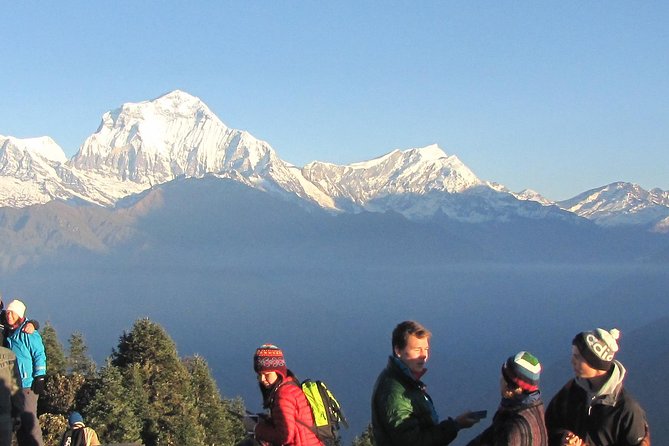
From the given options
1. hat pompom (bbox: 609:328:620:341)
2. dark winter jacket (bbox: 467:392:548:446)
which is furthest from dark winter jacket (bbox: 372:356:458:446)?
hat pompom (bbox: 609:328:620:341)

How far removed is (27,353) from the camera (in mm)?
Answer: 9000

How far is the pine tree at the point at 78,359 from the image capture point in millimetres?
25609

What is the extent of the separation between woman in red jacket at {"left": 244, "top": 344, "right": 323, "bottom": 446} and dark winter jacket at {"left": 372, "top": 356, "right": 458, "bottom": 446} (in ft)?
2.24

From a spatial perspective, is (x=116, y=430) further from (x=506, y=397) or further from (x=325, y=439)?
(x=506, y=397)

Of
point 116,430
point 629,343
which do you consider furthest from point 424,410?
point 629,343

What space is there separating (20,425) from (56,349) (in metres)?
15.9

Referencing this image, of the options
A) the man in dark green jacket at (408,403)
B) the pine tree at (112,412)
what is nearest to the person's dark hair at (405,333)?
the man in dark green jacket at (408,403)

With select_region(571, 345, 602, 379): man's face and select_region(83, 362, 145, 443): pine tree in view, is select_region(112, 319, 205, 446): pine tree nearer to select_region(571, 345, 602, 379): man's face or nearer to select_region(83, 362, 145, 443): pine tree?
select_region(83, 362, 145, 443): pine tree

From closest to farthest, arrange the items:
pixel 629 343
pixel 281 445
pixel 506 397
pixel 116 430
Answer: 1. pixel 506 397
2. pixel 281 445
3. pixel 116 430
4. pixel 629 343

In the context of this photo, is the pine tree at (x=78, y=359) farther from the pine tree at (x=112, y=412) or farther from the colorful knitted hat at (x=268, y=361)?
the colorful knitted hat at (x=268, y=361)

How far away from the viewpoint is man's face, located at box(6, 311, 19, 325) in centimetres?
891

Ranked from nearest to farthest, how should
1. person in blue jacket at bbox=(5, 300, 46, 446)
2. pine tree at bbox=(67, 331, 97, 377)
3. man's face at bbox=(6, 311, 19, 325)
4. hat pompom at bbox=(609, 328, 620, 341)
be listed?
Result: 1. hat pompom at bbox=(609, 328, 620, 341)
2. person in blue jacket at bbox=(5, 300, 46, 446)
3. man's face at bbox=(6, 311, 19, 325)
4. pine tree at bbox=(67, 331, 97, 377)

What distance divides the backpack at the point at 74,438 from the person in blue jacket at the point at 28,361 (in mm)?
1042

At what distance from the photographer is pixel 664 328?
19800 centimetres
